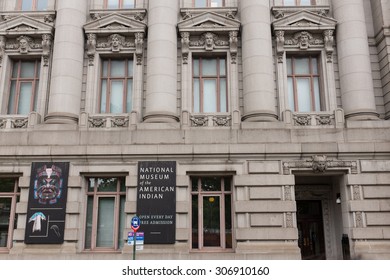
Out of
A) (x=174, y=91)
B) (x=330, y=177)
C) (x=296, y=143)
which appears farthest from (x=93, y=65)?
(x=330, y=177)

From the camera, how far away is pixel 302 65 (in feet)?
63.0

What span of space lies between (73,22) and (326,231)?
1527cm

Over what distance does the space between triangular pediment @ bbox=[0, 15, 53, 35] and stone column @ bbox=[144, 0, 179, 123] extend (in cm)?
510

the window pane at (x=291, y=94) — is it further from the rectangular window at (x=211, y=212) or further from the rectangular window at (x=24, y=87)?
the rectangular window at (x=24, y=87)

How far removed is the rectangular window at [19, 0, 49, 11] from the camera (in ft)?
65.3

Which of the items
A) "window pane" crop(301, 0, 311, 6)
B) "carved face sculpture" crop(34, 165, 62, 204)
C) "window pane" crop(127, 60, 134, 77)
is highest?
"window pane" crop(301, 0, 311, 6)

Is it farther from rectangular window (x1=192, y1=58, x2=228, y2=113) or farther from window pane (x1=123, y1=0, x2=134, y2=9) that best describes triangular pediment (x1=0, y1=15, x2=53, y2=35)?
rectangular window (x1=192, y1=58, x2=228, y2=113)

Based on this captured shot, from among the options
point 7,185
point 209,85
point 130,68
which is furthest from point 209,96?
point 7,185

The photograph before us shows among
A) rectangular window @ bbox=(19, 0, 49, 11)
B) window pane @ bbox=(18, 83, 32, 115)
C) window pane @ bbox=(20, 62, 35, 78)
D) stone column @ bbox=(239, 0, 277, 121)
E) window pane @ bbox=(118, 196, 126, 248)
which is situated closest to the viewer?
window pane @ bbox=(118, 196, 126, 248)

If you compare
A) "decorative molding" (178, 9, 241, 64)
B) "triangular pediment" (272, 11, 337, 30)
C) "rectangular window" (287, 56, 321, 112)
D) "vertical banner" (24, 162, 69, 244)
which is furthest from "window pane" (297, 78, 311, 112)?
"vertical banner" (24, 162, 69, 244)

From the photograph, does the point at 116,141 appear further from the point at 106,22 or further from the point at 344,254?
the point at 344,254

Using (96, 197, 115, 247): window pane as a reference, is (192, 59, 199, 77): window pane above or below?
above

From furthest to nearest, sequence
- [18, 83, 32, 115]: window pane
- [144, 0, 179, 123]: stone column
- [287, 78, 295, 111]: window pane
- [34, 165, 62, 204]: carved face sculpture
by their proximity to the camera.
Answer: [18, 83, 32, 115]: window pane < [287, 78, 295, 111]: window pane < [144, 0, 179, 123]: stone column < [34, 165, 62, 204]: carved face sculpture

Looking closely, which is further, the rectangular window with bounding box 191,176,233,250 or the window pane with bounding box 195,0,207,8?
the window pane with bounding box 195,0,207,8
